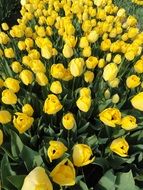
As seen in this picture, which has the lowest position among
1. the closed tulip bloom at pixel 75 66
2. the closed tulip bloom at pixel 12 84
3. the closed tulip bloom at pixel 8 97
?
the closed tulip bloom at pixel 8 97

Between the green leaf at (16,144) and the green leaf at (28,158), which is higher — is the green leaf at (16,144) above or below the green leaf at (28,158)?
above

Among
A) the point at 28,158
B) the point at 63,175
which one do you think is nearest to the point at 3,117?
the point at 28,158

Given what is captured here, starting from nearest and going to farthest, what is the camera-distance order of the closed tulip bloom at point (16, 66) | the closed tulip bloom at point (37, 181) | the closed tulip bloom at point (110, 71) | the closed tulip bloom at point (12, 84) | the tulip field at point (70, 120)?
the closed tulip bloom at point (37, 181), the tulip field at point (70, 120), the closed tulip bloom at point (12, 84), the closed tulip bloom at point (110, 71), the closed tulip bloom at point (16, 66)

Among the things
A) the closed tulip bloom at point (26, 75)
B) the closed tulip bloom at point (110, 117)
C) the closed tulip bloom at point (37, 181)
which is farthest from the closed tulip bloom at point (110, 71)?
the closed tulip bloom at point (37, 181)

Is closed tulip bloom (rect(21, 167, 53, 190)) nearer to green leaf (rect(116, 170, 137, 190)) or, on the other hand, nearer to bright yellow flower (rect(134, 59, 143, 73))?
green leaf (rect(116, 170, 137, 190))

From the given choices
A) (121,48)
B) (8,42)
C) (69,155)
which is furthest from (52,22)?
(69,155)

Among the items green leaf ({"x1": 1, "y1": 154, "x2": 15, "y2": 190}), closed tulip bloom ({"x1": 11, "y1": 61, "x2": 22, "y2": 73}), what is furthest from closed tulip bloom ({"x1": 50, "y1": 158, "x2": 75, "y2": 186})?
closed tulip bloom ({"x1": 11, "y1": 61, "x2": 22, "y2": 73})

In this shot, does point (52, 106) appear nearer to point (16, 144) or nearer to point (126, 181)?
point (16, 144)

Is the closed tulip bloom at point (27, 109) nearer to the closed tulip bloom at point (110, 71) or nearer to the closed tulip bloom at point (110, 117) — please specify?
the closed tulip bloom at point (110, 117)
